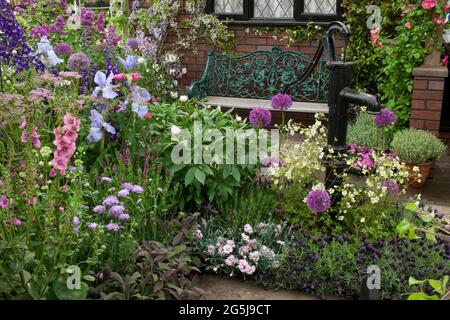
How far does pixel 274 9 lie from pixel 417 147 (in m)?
2.87

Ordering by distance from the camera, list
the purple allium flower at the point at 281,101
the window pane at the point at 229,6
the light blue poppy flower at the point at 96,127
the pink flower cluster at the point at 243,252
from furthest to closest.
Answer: the window pane at the point at 229,6
the purple allium flower at the point at 281,101
the light blue poppy flower at the point at 96,127
the pink flower cluster at the point at 243,252

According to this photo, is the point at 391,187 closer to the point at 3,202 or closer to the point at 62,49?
the point at 3,202

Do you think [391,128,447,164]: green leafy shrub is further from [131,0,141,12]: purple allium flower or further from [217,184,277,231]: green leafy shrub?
[131,0,141,12]: purple allium flower

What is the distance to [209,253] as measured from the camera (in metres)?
2.82

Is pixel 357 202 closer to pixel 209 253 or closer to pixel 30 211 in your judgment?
pixel 209 253

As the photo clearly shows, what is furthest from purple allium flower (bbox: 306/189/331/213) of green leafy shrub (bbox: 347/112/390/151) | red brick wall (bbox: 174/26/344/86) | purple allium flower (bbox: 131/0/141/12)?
purple allium flower (bbox: 131/0/141/12)

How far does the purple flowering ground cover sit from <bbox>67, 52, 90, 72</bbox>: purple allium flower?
0.01 meters

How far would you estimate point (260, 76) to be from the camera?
251 inches

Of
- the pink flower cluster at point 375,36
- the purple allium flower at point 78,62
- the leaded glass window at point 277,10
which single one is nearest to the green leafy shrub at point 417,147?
the pink flower cluster at point 375,36

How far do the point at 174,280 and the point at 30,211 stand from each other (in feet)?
2.31

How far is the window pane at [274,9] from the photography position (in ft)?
21.4

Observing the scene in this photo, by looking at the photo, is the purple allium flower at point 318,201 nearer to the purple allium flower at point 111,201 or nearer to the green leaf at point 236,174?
the green leaf at point 236,174

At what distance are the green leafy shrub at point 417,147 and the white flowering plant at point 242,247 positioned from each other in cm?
185
